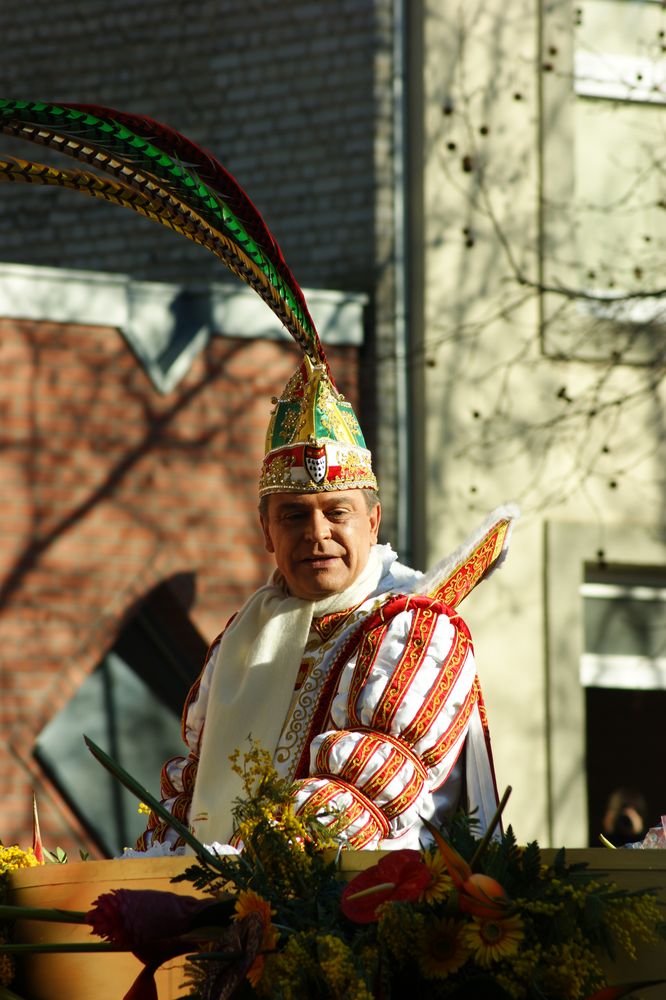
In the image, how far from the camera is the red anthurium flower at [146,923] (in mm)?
2664

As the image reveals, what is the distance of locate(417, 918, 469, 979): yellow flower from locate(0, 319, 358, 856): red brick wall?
619cm

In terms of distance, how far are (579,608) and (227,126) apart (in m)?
3.25

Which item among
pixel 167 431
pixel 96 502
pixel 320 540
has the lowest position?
pixel 320 540

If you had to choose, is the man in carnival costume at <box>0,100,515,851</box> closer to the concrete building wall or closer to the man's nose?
the man's nose

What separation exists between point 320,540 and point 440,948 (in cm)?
155

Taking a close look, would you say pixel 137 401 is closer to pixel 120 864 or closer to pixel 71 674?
pixel 71 674

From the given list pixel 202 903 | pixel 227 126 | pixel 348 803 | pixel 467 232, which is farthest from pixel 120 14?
pixel 202 903

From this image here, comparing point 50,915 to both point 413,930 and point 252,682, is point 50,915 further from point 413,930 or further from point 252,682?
point 252,682

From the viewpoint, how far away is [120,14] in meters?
10.9

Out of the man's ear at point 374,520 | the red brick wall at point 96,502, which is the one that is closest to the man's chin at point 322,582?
the man's ear at point 374,520

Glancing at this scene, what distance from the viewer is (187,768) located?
4.27 metres

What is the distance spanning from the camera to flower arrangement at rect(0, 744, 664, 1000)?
261cm

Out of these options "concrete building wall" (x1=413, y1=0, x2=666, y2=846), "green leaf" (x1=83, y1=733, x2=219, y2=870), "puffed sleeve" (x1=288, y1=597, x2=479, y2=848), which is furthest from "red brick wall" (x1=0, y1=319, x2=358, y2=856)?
"green leaf" (x1=83, y1=733, x2=219, y2=870)

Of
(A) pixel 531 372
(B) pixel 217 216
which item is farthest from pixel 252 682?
(A) pixel 531 372
